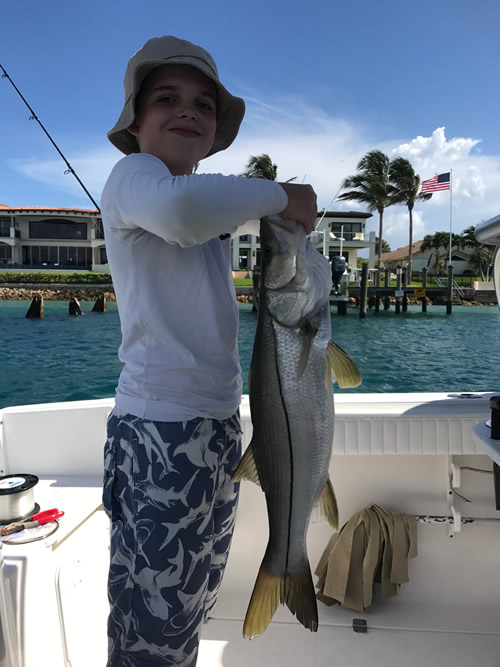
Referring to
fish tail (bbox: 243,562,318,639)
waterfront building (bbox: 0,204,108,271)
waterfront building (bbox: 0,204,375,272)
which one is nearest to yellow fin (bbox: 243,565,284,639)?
fish tail (bbox: 243,562,318,639)

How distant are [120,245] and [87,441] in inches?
87.0

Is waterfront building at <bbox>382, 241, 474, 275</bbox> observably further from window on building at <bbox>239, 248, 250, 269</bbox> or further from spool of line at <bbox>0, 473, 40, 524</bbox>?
spool of line at <bbox>0, 473, 40, 524</bbox>

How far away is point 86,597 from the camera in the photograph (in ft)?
8.45

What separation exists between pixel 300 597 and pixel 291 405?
68 centimetres

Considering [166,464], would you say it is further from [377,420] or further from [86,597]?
[377,420]

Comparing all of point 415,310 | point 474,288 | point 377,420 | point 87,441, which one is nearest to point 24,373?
point 87,441

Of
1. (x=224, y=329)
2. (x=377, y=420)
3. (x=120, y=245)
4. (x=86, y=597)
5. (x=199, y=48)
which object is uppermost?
(x=199, y=48)

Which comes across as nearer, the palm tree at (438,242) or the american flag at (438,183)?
the american flag at (438,183)

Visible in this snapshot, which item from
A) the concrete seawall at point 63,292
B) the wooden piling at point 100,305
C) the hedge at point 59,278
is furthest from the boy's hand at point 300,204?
the hedge at point 59,278

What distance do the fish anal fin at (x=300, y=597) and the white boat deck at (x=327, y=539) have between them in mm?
1203

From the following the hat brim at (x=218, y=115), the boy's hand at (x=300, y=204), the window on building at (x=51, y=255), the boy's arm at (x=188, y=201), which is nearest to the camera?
the boy's arm at (x=188, y=201)

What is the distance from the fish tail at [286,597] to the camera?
174 centimetres

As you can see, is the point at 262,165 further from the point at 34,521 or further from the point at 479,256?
the point at 34,521

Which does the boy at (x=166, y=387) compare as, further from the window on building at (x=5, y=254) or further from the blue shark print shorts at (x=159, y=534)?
the window on building at (x=5, y=254)
